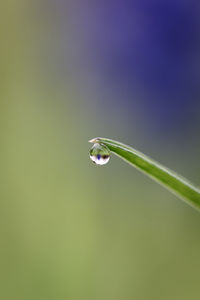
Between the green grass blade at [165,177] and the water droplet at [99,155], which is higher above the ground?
the water droplet at [99,155]

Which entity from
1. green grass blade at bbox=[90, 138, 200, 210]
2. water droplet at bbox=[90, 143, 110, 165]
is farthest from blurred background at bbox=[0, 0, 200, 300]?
green grass blade at bbox=[90, 138, 200, 210]

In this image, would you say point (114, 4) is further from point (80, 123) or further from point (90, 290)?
point (90, 290)

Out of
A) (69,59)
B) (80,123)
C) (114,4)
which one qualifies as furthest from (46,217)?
(114,4)

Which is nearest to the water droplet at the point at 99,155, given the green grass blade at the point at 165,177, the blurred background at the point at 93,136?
the green grass blade at the point at 165,177

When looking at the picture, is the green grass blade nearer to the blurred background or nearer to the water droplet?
the water droplet

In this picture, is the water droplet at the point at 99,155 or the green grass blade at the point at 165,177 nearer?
the green grass blade at the point at 165,177

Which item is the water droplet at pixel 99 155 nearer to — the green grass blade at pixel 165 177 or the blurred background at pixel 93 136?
the green grass blade at pixel 165 177

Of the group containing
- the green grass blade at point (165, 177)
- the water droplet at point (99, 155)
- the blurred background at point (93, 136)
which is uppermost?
the blurred background at point (93, 136)
